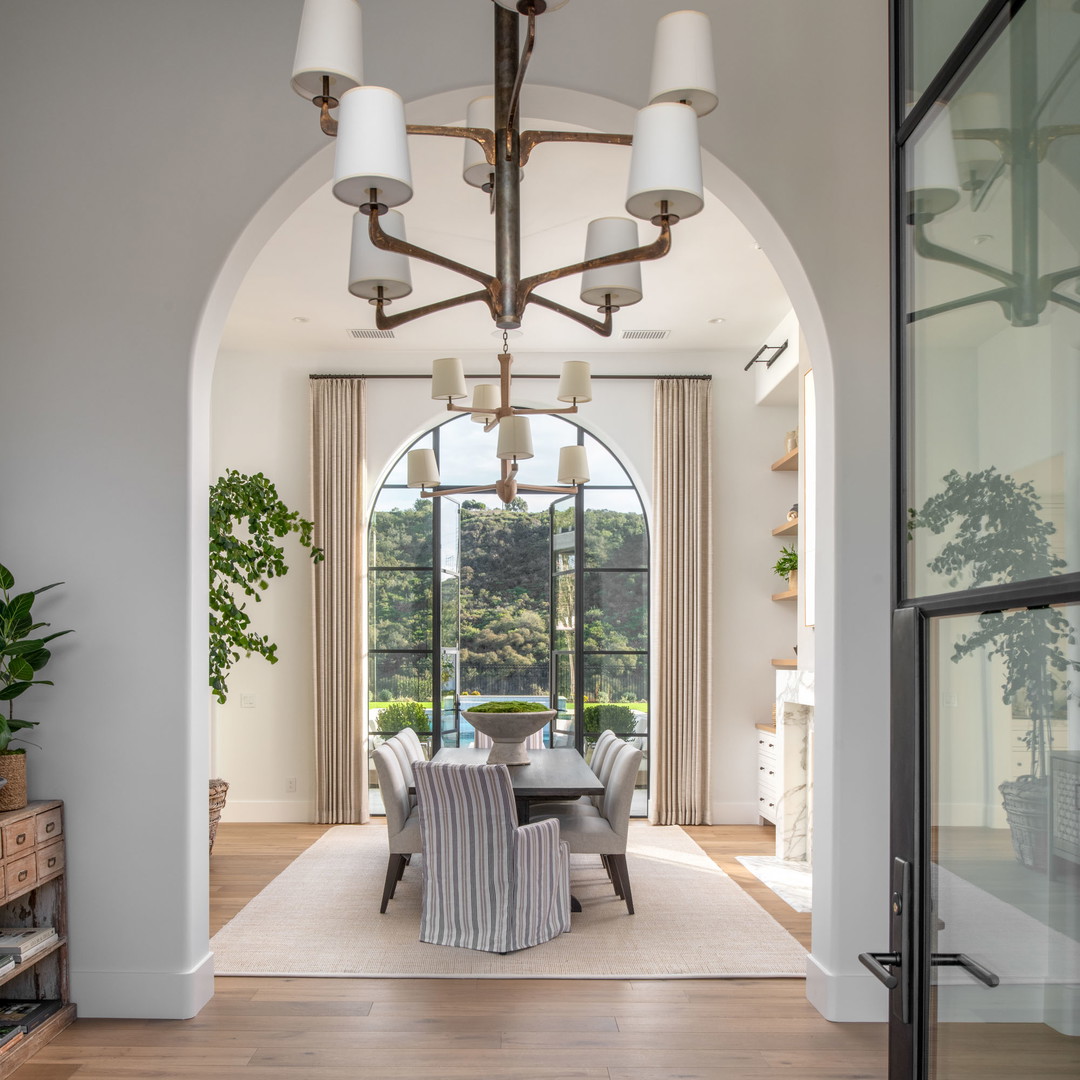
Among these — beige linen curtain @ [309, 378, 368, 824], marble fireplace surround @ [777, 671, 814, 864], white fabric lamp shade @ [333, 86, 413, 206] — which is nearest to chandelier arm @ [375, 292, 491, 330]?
white fabric lamp shade @ [333, 86, 413, 206]

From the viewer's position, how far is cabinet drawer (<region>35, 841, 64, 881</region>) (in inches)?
120

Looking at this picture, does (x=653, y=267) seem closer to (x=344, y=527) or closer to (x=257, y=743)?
(x=344, y=527)

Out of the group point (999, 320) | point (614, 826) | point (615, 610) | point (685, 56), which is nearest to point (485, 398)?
point (614, 826)

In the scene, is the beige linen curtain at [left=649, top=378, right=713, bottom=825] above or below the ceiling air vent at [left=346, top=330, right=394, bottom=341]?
below

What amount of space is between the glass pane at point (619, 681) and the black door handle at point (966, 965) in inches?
222

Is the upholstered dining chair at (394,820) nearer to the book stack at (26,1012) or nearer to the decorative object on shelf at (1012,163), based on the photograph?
the book stack at (26,1012)

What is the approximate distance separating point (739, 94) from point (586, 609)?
15.0ft

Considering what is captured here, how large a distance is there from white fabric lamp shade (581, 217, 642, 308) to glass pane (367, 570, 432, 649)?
Answer: 188 inches

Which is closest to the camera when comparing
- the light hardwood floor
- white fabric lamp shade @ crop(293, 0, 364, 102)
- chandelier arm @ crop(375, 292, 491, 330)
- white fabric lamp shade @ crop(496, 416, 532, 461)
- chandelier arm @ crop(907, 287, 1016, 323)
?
chandelier arm @ crop(907, 287, 1016, 323)

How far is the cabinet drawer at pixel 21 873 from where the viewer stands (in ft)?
9.39

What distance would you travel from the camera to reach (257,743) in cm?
701

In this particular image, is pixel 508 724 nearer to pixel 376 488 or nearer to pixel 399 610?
pixel 399 610

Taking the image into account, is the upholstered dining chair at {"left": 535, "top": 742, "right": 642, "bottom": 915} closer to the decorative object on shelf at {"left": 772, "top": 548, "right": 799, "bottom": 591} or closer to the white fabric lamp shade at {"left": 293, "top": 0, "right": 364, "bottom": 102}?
the decorative object on shelf at {"left": 772, "top": 548, "right": 799, "bottom": 591}

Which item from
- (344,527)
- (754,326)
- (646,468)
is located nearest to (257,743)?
(344,527)
